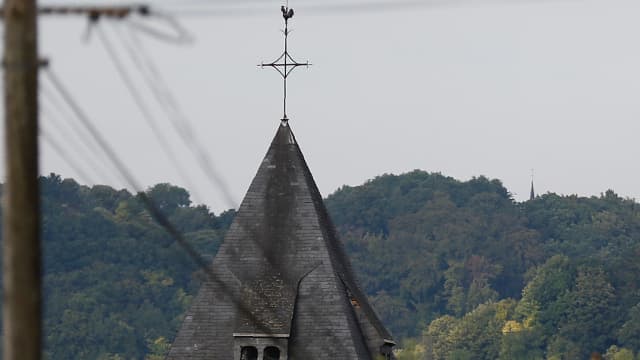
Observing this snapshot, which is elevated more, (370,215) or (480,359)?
(370,215)

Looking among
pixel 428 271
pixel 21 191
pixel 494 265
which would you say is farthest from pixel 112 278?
pixel 21 191

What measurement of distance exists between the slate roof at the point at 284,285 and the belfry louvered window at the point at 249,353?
13 centimetres

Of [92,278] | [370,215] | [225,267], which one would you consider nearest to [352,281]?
[225,267]

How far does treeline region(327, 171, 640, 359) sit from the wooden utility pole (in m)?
95.8

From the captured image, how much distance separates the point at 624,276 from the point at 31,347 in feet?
386

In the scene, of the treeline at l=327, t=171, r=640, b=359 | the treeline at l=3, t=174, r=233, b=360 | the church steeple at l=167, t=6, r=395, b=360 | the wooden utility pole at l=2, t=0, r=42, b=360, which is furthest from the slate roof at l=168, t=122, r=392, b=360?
the treeline at l=327, t=171, r=640, b=359

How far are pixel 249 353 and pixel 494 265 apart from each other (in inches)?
5156

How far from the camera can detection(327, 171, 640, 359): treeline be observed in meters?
130

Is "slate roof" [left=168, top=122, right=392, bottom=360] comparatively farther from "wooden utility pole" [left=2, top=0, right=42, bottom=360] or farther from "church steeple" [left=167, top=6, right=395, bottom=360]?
"wooden utility pole" [left=2, top=0, right=42, bottom=360]

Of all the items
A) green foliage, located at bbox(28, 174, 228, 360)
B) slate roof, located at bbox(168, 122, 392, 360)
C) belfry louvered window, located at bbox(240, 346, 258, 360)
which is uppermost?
green foliage, located at bbox(28, 174, 228, 360)

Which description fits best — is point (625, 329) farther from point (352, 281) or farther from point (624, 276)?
point (352, 281)

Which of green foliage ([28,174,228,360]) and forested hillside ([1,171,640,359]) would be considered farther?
forested hillside ([1,171,640,359])

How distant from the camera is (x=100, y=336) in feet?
395

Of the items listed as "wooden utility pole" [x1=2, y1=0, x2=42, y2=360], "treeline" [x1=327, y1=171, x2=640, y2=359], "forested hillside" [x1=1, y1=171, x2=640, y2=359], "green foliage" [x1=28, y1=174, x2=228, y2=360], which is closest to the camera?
"wooden utility pole" [x1=2, y1=0, x2=42, y2=360]
